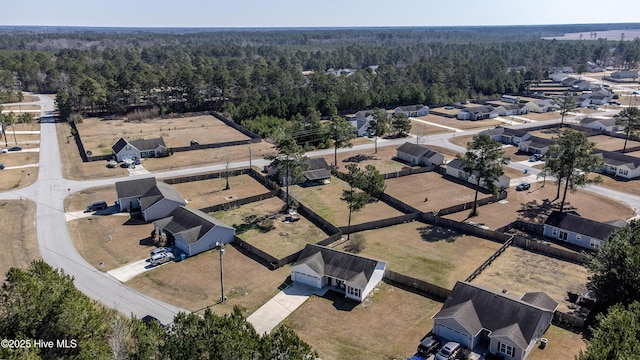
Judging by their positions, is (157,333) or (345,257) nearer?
(157,333)

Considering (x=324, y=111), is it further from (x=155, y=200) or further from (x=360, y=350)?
(x=360, y=350)

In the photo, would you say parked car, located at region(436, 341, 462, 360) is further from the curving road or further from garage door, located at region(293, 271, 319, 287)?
the curving road

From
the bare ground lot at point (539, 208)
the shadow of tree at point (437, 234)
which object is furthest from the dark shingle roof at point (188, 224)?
the bare ground lot at point (539, 208)

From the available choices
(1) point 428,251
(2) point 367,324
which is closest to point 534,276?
(1) point 428,251

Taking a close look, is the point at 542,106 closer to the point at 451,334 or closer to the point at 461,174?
the point at 461,174

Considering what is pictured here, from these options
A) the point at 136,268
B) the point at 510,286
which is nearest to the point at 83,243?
the point at 136,268

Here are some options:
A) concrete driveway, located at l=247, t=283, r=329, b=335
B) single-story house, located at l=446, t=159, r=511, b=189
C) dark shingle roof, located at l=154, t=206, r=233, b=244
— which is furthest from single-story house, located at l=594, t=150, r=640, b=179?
dark shingle roof, located at l=154, t=206, r=233, b=244
